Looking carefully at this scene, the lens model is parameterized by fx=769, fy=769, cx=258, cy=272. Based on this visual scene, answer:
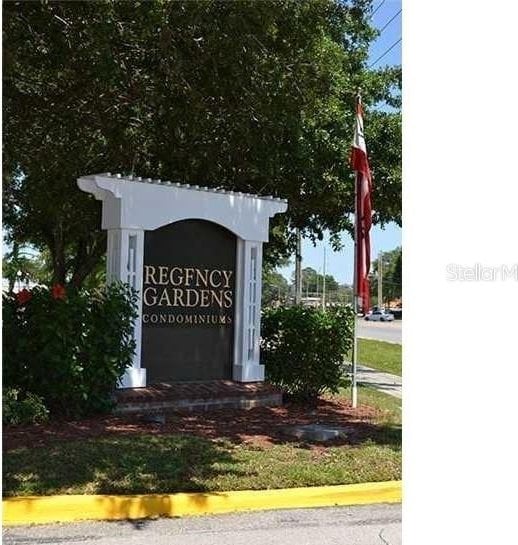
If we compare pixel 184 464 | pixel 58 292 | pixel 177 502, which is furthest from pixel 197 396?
pixel 177 502

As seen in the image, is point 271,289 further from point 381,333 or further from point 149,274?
point 149,274

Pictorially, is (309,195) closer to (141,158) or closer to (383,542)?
(141,158)

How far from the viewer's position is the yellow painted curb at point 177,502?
16.8 ft

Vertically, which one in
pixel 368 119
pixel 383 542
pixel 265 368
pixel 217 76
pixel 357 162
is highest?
pixel 368 119

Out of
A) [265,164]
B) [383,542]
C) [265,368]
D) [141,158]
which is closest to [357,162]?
[265,164]

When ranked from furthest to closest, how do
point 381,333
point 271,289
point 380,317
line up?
1. point 380,317
2. point 271,289
3. point 381,333

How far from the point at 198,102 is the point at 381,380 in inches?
319

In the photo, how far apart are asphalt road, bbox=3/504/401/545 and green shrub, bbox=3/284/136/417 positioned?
314cm

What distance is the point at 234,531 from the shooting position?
5062 millimetres

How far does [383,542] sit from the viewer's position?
498 cm

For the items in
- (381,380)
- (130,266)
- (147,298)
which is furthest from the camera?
(381,380)

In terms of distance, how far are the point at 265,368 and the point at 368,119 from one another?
6.50 m

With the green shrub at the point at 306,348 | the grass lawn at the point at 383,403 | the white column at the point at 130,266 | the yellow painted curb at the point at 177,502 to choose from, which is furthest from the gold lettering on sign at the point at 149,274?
the yellow painted curb at the point at 177,502

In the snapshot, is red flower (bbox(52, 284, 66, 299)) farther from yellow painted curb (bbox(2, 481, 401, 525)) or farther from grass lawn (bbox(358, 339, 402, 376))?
grass lawn (bbox(358, 339, 402, 376))
